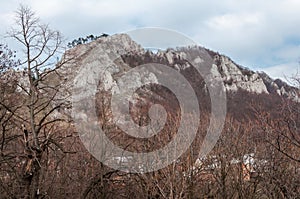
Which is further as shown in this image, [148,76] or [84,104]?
[148,76]

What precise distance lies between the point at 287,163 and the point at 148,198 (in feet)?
16.0

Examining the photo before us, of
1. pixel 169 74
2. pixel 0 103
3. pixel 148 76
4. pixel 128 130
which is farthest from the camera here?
pixel 148 76

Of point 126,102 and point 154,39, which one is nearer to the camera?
point 154,39

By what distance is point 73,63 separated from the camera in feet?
44.9

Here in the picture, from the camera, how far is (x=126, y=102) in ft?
68.5

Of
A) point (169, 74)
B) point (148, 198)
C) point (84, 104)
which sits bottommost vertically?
point (148, 198)

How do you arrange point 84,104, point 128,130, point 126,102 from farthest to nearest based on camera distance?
point 126,102, point 84,104, point 128,130

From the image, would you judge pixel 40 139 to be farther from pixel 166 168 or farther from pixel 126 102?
pixel 126 102

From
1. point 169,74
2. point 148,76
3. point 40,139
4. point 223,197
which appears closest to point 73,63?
point 40,139

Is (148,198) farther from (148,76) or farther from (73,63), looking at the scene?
(148,76)

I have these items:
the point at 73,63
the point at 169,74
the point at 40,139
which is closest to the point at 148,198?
the point at 40,139

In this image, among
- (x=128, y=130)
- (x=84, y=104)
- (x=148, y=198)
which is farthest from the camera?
(x=84, y=104)

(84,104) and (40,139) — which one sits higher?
(84,104)

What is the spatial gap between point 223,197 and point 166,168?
7.40ft
